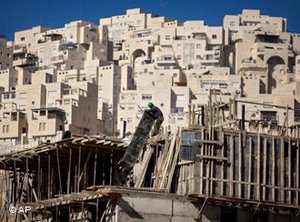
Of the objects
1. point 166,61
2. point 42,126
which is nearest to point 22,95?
point 42,126

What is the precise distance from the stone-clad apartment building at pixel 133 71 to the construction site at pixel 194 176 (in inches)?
1192

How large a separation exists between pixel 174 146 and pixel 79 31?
63973 mm

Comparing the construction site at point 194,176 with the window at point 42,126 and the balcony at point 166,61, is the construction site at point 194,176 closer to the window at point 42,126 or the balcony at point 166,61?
the window at point 42,126

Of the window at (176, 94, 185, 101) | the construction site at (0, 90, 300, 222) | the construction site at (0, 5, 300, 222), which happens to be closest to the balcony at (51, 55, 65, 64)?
the construction site at (0, 5, 300, 222)

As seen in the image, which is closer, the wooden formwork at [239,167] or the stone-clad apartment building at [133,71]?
the wooden formwork at [239,167]

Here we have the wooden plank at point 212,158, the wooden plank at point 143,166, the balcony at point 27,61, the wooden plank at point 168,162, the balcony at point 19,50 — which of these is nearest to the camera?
the wooden plank at point 212,158

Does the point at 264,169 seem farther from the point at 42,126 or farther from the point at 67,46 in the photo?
the point at 67,46

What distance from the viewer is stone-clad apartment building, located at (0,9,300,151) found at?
66625mm

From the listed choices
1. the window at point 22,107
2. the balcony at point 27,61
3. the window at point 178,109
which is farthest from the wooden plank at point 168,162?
the balcony at point 27,61

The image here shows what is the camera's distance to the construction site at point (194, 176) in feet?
79.3

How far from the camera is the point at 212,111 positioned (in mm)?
25969

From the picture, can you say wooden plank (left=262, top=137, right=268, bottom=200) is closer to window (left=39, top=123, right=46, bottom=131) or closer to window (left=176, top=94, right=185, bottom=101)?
window (left=39, top=123, right=46, bottom=131)

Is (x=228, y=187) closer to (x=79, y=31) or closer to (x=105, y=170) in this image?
(x=105, y=170)

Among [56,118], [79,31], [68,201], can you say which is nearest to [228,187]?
[68,201]
